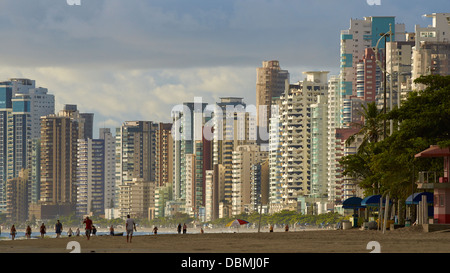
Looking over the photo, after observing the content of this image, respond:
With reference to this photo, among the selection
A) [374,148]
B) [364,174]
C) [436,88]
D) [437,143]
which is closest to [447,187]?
[437,143]

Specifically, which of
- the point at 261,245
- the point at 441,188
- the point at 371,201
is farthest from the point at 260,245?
the point at 371,201

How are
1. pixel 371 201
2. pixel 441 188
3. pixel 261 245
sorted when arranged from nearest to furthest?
pixel 261 245, pixel 441 188, pixel 371 201

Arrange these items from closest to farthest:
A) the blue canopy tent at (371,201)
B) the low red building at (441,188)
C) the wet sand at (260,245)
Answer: the wet sand at (260,245) < the low red building at (441,188) < the blue canopy tent at (371,201)

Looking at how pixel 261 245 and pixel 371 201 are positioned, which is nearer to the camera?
pixel 261 245

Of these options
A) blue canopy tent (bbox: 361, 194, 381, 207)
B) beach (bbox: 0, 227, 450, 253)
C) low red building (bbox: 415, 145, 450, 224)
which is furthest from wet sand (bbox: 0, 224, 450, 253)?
blue canopy tent (bbox: 361, 194, 381, 207)

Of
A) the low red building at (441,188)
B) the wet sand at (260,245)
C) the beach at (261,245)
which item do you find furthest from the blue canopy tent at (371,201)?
the beach at (261,245)

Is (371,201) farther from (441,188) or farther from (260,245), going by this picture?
(260,245)

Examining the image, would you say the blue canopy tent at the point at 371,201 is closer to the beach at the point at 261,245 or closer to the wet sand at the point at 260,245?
the wet sand at the point at 260,245

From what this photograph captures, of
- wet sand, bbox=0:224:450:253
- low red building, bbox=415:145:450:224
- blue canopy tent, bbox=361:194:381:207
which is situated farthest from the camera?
blue canopy tent, bbox=361:194:381:207

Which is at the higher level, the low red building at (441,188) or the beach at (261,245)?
the low red building at (441,188)

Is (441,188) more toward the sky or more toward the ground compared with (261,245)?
more toward the sky

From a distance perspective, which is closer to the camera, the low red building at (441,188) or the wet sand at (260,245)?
the wet sand at (260,245)

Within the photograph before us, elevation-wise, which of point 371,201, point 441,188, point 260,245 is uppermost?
point 441,188

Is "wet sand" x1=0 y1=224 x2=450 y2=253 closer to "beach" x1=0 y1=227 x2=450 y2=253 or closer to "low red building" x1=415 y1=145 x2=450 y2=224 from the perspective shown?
"beach" x1=0 y1=227 x2=450 y2=253
